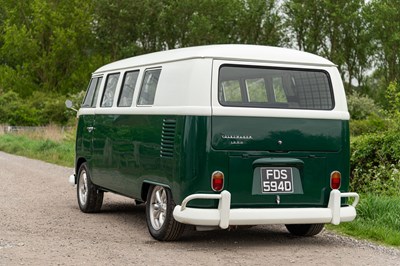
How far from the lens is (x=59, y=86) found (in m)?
62.0

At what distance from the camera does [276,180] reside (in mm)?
8055

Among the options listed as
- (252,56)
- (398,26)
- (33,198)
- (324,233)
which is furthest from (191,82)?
(398,26)

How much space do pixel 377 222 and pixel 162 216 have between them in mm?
2832

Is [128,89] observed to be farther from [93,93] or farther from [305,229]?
[305,229]

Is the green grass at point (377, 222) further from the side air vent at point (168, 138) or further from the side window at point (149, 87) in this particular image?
the side window at point (149, 87)

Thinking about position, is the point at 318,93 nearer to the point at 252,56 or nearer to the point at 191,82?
the point at 252,56

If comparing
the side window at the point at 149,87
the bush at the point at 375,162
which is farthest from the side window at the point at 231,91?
the bush at the point at 375,162

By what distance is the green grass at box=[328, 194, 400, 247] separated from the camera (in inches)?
347

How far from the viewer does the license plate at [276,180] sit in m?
8.01

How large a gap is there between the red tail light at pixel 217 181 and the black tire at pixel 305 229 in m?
1.66

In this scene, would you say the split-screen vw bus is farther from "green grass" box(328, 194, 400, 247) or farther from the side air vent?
"green grass" box(328, 194, 400, 247)

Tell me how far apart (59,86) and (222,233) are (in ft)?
178

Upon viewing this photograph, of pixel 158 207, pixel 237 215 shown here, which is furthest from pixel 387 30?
pixel 237 215

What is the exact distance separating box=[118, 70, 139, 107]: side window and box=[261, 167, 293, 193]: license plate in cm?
218
